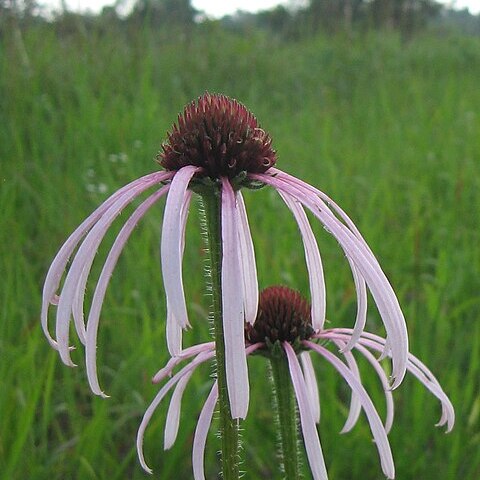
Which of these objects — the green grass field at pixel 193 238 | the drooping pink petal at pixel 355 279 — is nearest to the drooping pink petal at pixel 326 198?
the drooping pink petal at pixel 355 279

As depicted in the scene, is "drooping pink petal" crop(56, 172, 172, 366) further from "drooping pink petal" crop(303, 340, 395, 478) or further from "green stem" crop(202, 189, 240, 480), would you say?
"drooping pink petal" crop(303, 340, 395, 478)

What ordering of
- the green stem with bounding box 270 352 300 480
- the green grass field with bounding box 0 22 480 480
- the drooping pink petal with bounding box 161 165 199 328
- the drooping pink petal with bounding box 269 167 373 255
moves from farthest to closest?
the green grass field with bounding box 0 22 480 480
the green stem with bounding box 270 352 300 480
the drooping pink petal with bounding box 269 167 373 255
the drooping pink petal with bounding box 161 165 199 328

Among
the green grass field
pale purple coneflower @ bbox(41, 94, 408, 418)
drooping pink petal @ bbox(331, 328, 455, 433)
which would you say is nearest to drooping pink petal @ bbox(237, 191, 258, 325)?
pale purple coneflower @ bbox(41, 94, 408, 418)

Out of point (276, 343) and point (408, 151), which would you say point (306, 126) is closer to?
point (408, 151)

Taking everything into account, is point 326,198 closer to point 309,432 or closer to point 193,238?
point 309,432

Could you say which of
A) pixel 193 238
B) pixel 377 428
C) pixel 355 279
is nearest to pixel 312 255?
pixel 355 279
